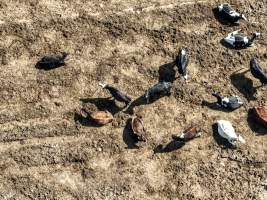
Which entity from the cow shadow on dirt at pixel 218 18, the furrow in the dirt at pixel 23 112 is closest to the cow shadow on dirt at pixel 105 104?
the furrow in the dirt at pixel 23 112

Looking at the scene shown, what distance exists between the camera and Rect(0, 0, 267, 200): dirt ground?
14.1 m

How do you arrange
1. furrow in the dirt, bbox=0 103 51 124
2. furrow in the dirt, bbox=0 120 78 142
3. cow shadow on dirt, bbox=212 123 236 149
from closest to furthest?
furrow in the dirt, bbox=0 120 78 142, furrow in the dirt, bbox=0 103 51 124, cow shadow on dirt, bbox=212 123 236 149

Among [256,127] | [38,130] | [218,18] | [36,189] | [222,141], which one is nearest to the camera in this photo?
[36,189]

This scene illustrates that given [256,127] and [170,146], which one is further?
[256,127]

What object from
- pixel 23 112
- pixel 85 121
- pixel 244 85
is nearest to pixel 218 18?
pixel 244 85

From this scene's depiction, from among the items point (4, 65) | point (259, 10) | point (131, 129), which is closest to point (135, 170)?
point (131, 129)

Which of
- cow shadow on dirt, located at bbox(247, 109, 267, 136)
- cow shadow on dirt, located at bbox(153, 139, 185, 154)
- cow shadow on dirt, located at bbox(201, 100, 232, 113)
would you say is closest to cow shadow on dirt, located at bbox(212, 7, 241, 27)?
cow shadow on dirt, located at bbox(201, 100, 232, 113)

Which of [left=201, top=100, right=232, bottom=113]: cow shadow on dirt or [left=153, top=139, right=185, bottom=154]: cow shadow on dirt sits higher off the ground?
[left=201, top=100, right=232, bottom=113]: cow shadow on dirt

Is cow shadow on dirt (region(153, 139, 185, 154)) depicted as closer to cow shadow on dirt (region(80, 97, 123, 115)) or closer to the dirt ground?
the dirt ground

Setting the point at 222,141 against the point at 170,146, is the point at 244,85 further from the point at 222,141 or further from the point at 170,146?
the point at 170,146

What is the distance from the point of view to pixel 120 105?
1491 centimetres

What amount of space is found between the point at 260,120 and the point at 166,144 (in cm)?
253

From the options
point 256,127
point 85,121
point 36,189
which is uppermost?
point 85,121

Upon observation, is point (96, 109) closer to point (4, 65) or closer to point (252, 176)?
point (4, 65)
